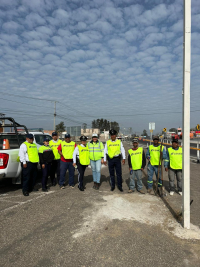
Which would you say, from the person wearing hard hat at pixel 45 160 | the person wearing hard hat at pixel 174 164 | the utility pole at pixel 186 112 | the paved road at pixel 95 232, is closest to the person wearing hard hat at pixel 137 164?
the paved road at pixel 95 232

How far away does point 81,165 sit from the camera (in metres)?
6.43

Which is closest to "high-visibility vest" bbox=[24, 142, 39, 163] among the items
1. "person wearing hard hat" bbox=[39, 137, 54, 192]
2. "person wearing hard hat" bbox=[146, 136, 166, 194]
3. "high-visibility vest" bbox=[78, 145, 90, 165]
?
"person wearing hard hat" bbox=[39, 137, 54, 192]

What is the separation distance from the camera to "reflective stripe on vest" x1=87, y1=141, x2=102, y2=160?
20.7ft

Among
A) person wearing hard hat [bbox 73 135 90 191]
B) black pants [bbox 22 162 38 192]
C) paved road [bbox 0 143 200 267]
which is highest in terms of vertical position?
person wearing hard hat [bbox 73 135 90 191]

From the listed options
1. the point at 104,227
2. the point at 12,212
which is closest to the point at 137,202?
the point at 104,227

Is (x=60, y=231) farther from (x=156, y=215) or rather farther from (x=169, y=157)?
(x=169, y=157)

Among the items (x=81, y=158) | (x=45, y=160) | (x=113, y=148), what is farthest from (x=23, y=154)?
(x=113, y=148)

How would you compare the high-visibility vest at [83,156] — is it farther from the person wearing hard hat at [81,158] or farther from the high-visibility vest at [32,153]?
the high-visibility vest at [32,153]

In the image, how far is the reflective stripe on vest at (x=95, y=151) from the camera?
632 centimetres

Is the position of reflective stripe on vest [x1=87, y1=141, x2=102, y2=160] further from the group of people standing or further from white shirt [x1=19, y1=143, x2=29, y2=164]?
white shirt [x1=19, y1=143, x2=29, y2=164]

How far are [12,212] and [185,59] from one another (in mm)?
4822

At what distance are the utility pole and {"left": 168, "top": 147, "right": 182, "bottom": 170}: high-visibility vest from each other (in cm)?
223

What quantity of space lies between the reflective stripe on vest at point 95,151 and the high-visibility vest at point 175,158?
215cm

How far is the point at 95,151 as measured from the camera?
6336 mm
